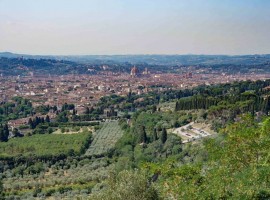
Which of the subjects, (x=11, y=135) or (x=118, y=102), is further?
(x=118, y=102)

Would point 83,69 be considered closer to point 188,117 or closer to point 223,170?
point 188,117

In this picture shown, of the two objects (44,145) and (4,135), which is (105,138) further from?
(4,135)

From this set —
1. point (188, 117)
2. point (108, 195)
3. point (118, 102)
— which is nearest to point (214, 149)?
point (108, 195)

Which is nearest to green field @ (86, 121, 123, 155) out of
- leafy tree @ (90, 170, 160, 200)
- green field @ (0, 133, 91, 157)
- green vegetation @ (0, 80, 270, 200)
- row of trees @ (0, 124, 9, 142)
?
green vegetation @ (0, 80, 270, 200)

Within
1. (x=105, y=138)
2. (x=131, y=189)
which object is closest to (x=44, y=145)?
(x=105, y=138)

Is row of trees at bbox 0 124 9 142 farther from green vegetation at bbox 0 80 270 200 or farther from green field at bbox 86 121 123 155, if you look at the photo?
green field at bbox 86 121 123 155

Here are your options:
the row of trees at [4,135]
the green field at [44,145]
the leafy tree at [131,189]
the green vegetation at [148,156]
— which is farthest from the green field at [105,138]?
the leafy tree at [131,189]

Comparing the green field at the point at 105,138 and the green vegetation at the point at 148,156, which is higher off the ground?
the green vegetation at the point at 148,156

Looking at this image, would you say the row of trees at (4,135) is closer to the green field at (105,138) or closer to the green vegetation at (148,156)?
the green vegetation at (148,156)
